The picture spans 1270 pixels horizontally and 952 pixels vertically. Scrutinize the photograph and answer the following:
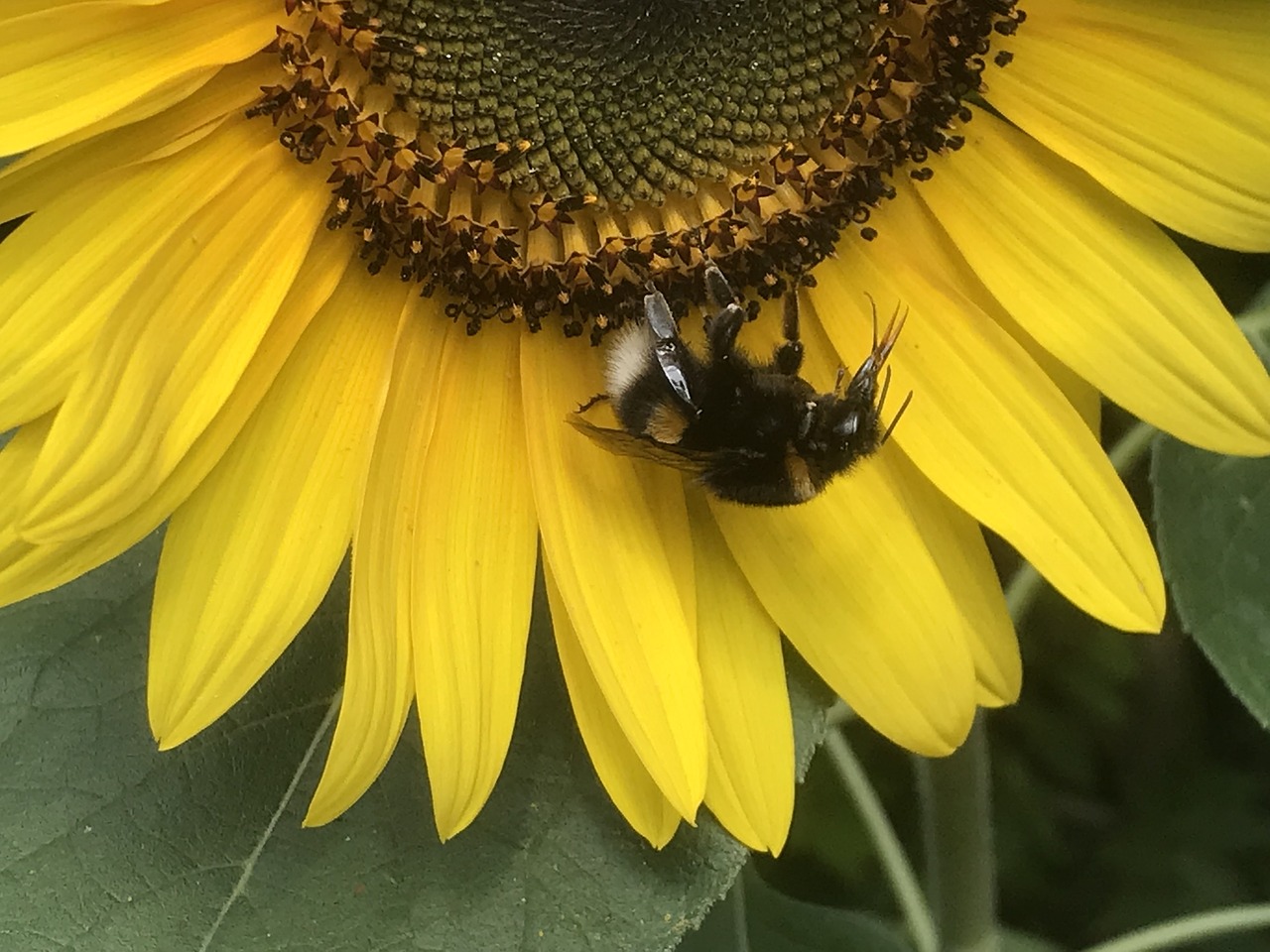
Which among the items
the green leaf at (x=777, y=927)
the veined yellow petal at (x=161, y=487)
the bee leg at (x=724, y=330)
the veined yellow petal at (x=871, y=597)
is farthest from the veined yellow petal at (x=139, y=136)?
the green leaf at (x=777, y=927)

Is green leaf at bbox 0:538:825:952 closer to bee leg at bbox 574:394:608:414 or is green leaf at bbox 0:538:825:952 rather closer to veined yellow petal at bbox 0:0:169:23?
bee leg at bbox 574:394:608:414

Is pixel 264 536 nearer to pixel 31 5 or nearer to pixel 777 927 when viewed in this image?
pixel 31 5

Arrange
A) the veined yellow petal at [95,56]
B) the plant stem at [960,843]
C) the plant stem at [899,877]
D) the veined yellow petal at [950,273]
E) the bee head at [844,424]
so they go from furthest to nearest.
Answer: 1. the plant stem at [899,877]
2. the plant stem at [960,843]
3. the veined yellow petal at [950,273]
4. the bee head at [844,424]
5. the veined yellow petal at [95,56]

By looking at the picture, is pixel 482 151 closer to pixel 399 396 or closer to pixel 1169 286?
pixel 399 396

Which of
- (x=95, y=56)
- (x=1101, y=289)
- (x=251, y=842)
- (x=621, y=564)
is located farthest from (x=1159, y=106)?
(x=251, y=842)

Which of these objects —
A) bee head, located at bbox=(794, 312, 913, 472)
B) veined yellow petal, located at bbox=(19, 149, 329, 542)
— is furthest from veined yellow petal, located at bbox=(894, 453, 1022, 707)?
veined yellow petal, located at bbox=(19, 149, 329, 542)

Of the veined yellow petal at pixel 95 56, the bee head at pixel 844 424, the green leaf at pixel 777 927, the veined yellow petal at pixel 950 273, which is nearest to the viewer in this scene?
the veined yellow petal at pixel 95 56

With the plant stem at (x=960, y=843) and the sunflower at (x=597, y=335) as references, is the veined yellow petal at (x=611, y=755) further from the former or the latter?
the plant stem at (x=960, y=843)
